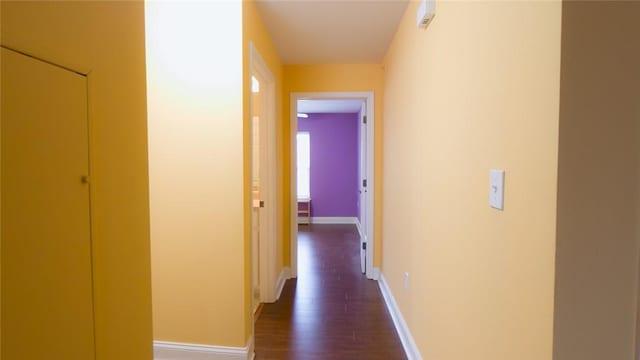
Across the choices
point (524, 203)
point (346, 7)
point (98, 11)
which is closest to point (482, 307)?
point (524, 203)

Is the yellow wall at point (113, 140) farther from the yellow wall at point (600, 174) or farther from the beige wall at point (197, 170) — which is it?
the yellow wall at point (600, 174)

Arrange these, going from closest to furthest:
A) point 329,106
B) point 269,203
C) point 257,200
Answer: point 269,203
point 257,200
point 329,106

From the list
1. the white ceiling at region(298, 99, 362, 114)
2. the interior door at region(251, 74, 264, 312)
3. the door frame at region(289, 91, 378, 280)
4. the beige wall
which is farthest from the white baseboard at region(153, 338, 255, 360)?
the white ceiling at region(298, 99, 362, 114)

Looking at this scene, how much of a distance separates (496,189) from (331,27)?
2126 millimetres

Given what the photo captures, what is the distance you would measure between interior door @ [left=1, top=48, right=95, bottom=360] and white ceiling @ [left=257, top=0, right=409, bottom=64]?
188cm

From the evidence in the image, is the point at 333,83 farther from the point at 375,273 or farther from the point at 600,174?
the point at 600,174

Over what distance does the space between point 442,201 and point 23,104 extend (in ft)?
5.19

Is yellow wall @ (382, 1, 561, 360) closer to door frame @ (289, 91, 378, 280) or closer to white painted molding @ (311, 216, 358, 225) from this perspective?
door frame @ (289, 91, 378, 280)

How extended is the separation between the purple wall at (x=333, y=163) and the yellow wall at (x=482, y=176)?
5.05m

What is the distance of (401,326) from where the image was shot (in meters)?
2.67

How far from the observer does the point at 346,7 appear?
2451 mm

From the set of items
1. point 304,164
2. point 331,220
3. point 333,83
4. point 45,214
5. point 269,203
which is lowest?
point 331,220

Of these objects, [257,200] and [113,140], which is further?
[257,200]

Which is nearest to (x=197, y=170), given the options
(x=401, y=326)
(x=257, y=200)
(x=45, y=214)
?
(x=257, y=200)
